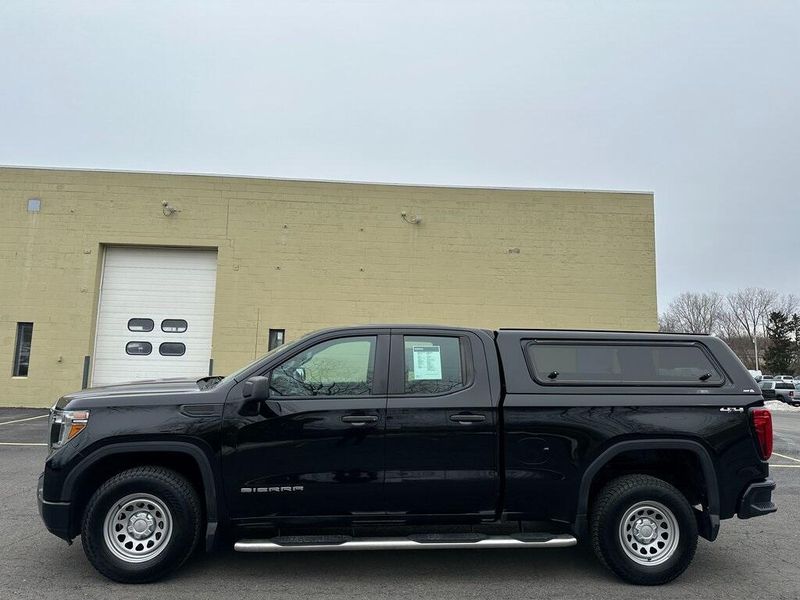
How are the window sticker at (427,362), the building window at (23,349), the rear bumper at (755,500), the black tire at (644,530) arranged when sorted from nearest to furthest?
the black tire at (644,530) → the rear bumper at (755,500) → the window sticker at (427,362) → the building window at (23,349)

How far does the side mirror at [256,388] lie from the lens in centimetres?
396

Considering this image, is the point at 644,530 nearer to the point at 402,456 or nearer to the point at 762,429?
the point at 762,429

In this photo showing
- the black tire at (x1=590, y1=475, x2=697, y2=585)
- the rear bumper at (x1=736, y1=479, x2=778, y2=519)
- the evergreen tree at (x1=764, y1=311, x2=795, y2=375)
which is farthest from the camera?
the evergreen tree at (x1=764, y1=311, x2=795, y2=375)

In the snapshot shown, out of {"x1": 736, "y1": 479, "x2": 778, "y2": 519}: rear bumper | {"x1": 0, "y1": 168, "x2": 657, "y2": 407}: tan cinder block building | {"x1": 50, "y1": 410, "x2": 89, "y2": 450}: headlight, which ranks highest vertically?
{"x1": 0, "y1": 168, "x2": 657, "y2": 407}: tan cinder block building

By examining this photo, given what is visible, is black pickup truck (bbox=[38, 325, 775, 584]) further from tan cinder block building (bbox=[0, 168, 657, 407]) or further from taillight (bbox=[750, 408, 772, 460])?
tan cinder block building (bbox=[0, 168, 657, 407])

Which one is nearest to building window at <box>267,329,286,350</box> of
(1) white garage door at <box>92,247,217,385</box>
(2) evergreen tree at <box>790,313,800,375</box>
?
(1) white garage door at <box>92,247,217,385</box>

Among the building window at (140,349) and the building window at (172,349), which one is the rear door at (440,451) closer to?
the building window at (172,349)

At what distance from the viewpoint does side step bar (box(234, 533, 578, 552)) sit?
3918 millimetres

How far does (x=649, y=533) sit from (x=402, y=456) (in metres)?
1.97

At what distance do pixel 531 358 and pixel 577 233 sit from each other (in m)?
12.3

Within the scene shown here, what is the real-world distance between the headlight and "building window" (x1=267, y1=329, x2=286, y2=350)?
11.2 meters

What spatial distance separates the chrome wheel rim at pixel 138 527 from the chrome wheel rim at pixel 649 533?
3392 mm

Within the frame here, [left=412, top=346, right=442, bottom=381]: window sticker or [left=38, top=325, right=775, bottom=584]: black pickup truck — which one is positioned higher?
[left=412, top=346, right=442, bottom=381]: window sticker

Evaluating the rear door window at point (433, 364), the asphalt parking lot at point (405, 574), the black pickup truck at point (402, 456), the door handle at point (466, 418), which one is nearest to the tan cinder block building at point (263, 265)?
the asphalt parking lot at point (405, 574)
